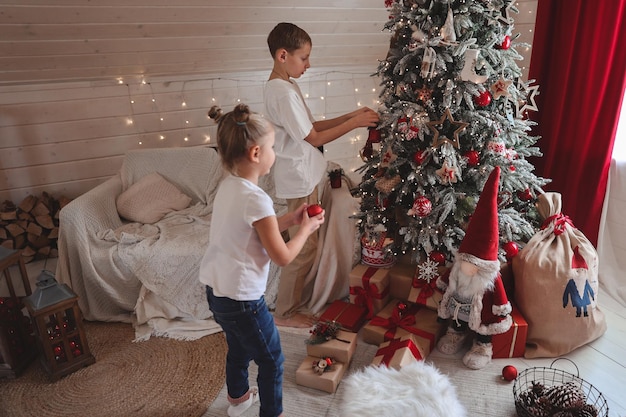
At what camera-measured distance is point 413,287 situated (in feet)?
7.25

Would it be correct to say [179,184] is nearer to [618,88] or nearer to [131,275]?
[131,275]

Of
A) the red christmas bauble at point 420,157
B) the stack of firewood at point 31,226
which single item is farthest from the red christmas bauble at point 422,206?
the stack of firewood at point 31,226

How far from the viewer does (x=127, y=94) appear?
3.18 metres

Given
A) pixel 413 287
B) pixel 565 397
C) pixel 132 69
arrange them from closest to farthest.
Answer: pixel 565 397, pixel 413 287, pixel 132 69

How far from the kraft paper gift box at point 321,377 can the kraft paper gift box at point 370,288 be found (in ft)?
1.38

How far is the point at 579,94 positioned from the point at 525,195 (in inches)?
25.9

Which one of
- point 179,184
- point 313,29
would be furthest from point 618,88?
point 179,184

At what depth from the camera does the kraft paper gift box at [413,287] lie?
2123 mm

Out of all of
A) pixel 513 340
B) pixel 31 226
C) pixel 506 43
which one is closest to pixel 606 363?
pixel 513 340

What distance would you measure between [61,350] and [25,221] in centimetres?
138

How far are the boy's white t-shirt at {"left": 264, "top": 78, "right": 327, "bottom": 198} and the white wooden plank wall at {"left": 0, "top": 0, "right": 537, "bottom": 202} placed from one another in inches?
38.9

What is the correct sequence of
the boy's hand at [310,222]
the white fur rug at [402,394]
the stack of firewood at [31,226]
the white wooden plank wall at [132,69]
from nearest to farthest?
1. the boy's hand at [310,222]
2. the white fur rug at [402,394]
3. the white wooden plank wall at [132,69]
4. the stack of firewood at [31,226]

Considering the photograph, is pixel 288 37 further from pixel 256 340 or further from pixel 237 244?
pixel 256 340

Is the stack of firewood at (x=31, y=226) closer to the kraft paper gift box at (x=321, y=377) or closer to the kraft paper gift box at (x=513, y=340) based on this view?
the kraft paper gift box at (x=321, y=377)
